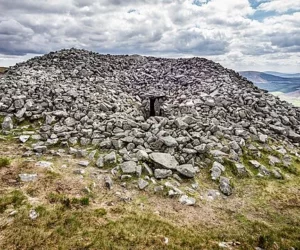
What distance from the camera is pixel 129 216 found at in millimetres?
8781

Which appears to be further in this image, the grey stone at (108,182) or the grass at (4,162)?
the grass at (4,162)

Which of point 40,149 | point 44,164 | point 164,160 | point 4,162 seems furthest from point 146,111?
point 4,162

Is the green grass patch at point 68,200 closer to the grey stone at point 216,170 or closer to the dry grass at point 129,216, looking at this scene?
the dry grass at point 129,216

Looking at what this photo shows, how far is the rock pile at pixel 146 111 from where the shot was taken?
41.9 ft

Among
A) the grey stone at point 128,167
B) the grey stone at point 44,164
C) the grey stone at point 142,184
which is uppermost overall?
the grey stone at point 44,164

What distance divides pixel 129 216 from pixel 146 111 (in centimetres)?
1080

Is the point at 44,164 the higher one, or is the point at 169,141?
the point at 169,141

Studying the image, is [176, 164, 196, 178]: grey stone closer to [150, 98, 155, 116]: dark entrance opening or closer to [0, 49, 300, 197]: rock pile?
[0, 49, 300, 197]: rock pile

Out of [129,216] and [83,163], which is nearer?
[129,216]

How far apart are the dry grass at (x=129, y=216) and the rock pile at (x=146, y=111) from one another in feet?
4.18

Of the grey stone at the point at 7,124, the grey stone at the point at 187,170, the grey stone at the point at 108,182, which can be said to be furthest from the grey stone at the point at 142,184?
the grey stone at the point at 7,124

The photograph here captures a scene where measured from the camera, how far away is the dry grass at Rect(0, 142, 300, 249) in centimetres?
760

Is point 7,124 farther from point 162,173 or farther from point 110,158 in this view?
point 162,173

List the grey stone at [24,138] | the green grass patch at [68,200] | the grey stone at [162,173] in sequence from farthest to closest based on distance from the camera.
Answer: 1. the grey stone at [24,138]
2. the grey stone at [162,173]
3. the green grass patch at [68,200]
